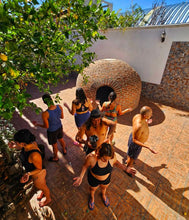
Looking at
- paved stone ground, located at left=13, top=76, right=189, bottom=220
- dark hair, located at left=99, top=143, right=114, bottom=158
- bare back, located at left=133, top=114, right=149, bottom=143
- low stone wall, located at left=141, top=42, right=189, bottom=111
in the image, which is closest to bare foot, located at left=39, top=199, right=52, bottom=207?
paved stone ground, located at left=13, top=76, right=189, bottom=220

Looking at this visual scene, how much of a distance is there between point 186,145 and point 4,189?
6110 millimetres

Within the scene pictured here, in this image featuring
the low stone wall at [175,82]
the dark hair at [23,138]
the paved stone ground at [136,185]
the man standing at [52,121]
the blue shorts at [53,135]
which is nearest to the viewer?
the dark hair at [23,138]

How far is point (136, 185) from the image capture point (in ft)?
11.3

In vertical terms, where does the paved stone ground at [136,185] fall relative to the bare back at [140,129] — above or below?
below

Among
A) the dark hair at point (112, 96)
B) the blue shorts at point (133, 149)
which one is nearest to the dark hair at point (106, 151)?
the blue shorts at point (133, 149)

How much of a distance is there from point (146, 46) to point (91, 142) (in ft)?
26.8

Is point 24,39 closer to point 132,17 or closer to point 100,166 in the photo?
point 100,166

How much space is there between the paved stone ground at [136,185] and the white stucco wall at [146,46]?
4619 mm

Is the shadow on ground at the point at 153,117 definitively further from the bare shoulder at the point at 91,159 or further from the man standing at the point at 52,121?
the bare shoulder at the point at 91,159

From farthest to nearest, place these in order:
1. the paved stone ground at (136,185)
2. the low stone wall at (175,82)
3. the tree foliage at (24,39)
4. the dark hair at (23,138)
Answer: the low stone wall at (175,82) → the paved stone ground at (136,185) → the dark hair at (23,138) → the tree foliage at (24,39)

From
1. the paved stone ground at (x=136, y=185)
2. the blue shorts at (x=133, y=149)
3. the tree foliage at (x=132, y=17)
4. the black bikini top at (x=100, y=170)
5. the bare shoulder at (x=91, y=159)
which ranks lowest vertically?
the paved stone ground at (x=136, y=185)

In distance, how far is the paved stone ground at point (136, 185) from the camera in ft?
9.44

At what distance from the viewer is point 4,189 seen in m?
2.61

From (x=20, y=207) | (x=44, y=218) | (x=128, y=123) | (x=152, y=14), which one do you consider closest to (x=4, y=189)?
(x=20, y=207)
